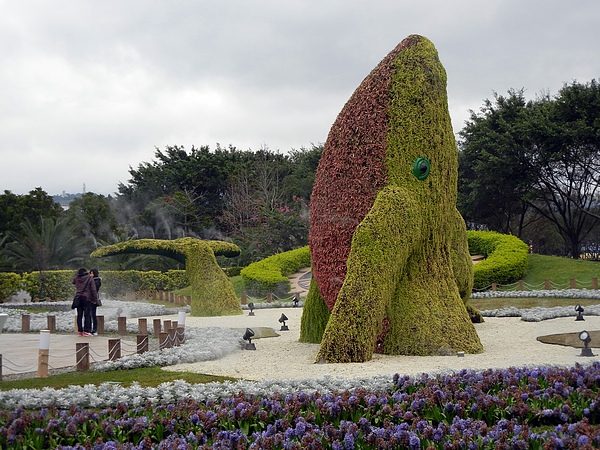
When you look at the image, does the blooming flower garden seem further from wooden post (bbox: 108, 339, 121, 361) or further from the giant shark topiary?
wooden post (bbox: 108, 339, 121, 361)

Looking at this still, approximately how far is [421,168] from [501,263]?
16.2 metres

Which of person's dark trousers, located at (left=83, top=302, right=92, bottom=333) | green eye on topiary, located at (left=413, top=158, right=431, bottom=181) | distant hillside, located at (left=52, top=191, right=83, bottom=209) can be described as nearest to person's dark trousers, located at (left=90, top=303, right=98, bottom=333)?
person's dark trousers, located at (left=83, top=302, right=92, bottom=333)

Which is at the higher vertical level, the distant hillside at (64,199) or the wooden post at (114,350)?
the distant hillside at (64,199)

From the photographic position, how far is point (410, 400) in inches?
218

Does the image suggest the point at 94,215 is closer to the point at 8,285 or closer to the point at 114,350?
the point at 8,285

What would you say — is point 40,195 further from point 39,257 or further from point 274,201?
point 274,201

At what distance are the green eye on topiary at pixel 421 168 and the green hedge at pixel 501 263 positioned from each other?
14.1 m

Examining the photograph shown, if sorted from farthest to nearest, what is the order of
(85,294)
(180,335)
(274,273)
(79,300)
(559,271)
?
1. (274,273)
2. (559,271)
3. (79,300)
4. (85,294)
5. (180,335)

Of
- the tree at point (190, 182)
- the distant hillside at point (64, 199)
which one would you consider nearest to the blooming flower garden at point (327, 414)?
the tree at point (190, 182)

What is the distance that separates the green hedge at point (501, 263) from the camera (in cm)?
2402

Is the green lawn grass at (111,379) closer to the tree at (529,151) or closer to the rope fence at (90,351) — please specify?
the rope fence at (90,351)

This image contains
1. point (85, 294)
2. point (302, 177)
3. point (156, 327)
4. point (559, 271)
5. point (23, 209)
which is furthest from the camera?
point (302, 177)

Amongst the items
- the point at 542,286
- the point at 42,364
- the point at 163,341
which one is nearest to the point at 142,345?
the point at 163,341

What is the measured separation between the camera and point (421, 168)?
9.51 m
